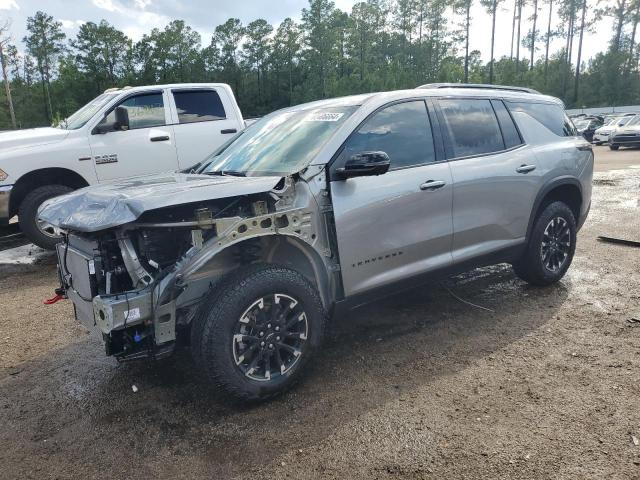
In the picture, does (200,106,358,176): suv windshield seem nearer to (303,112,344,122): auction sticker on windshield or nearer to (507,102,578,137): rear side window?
(303,112,344,122): auction sticker on windshield

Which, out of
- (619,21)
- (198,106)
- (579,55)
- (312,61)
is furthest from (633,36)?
(198,106)

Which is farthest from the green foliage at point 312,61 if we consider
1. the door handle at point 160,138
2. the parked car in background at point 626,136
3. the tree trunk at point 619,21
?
the door handle at point 160,138

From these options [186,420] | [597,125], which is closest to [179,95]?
[186,420]

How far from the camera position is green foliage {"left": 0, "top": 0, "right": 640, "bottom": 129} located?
183ft

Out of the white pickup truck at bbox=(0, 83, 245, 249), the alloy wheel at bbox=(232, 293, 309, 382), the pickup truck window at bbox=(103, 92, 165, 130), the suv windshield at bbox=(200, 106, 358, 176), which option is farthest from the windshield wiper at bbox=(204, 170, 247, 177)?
the pickup truck window at bbox=(103, 92, 165, 130)

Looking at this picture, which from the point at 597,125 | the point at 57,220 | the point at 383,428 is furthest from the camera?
the point at 597,125

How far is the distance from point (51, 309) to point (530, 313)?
14.7ft

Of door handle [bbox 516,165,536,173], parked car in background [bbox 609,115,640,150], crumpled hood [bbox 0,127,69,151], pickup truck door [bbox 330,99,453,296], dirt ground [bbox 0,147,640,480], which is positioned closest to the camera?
dirt ground [bbox 0,147,640,480]

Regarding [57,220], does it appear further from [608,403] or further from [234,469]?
[608,403]

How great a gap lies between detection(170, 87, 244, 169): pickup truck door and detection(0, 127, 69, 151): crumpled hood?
1.57 meters

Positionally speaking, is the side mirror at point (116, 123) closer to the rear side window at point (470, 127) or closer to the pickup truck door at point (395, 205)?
the pickup truck door at point (395, 205)

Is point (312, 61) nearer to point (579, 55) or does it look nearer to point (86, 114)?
point (579, 55)

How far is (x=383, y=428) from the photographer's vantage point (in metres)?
2.75

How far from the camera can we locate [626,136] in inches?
827
